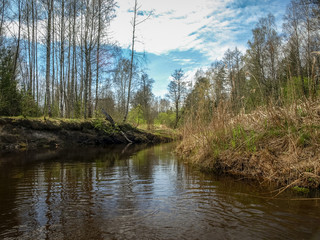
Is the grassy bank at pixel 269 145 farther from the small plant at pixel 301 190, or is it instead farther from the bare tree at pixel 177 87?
the bare tree at pixel 177 87

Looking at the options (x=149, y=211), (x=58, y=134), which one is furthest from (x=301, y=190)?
(x=58, y=134)

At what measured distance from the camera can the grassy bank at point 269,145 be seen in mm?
3457

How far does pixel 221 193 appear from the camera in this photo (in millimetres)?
3369

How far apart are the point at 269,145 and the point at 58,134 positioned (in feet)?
40.6

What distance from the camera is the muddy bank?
34.6 ft

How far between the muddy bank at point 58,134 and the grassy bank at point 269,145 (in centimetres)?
1001

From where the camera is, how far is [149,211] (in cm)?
260

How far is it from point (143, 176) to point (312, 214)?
330cm

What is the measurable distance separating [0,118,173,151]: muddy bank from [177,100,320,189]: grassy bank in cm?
1001

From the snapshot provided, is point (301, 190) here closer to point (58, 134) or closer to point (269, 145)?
point (269, 145)

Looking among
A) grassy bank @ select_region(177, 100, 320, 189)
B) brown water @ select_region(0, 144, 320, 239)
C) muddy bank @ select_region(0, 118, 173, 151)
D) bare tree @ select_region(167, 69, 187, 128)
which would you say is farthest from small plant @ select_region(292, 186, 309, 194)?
bare tree @ select_region(167, 69, 187, 128)

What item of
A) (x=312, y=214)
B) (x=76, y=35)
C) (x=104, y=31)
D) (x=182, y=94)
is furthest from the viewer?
(x=182, y=94)

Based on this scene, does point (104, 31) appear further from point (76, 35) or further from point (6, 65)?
point (6, 65)

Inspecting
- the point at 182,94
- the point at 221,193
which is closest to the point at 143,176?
the point at 221,193
